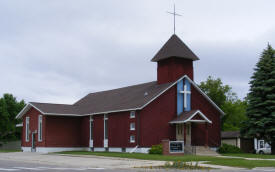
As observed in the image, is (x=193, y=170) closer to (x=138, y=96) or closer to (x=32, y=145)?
(x=138, y=96)

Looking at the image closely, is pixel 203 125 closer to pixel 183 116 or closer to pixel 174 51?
pixel 183 116

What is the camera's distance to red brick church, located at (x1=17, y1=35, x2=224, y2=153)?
130ft

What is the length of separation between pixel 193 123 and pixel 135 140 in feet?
19.6

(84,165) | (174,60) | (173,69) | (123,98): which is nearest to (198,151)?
(173,69)

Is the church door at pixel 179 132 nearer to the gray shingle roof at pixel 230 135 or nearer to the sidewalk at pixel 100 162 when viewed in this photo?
the sidewalk at pixel 100 162

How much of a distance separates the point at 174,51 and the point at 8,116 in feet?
99.1

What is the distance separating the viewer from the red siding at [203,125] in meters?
42.0

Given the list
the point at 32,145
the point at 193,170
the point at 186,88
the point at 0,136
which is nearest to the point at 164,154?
the point at 186,88

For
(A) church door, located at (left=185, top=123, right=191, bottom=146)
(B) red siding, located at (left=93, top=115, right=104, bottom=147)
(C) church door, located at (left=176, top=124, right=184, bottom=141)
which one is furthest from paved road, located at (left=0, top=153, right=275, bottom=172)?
(B) red siding, located at (left=93, top=115, right=104, bottom=147)

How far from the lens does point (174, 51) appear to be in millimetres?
41906

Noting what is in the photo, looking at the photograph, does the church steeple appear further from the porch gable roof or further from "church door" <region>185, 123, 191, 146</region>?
"church door" <region>185, 123, 191, 146</region>

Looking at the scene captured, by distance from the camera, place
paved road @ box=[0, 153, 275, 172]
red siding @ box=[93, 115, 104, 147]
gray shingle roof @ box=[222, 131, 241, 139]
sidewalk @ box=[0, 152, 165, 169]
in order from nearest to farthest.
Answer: paved road @ box=[0, 153, 275, 172] < sidewalk @ box=[0, 152, 165, 169] < red siding @ box=[93, 115, 104, 147] < gray shingle roof @ box=[222, 131, 241, 139]

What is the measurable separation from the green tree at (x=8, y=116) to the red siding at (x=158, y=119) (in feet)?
93.5

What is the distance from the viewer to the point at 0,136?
61.9 m
